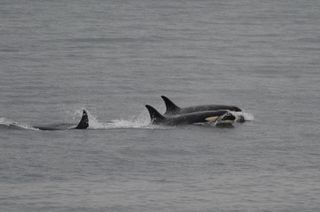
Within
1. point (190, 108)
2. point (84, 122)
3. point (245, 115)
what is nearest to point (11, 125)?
point (84, 122)

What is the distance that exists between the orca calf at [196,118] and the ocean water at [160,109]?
53 cm

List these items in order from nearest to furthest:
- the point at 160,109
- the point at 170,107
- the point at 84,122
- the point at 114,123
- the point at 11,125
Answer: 1. the point at 11,125
2. the point at 84,122
3. the point at 114,123
4. the point at 170,107
5. the point at 160,109

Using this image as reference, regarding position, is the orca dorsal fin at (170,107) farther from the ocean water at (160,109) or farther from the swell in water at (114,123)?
the ocean water at (160,109)

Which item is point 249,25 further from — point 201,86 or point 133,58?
point 201,86

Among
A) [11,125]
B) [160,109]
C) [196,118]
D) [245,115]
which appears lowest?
[11,125]

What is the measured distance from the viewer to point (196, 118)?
141 ft

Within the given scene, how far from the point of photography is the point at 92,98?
4934cm

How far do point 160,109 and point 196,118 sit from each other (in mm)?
4777

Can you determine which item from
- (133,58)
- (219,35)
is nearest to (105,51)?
(133,58)

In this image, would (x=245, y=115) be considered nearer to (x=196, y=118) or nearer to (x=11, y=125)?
(x=196, y=118)

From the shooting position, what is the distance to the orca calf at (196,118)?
43.0 m

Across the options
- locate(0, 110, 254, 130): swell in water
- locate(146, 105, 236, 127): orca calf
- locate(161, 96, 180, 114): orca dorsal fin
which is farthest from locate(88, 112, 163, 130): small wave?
locate(161, 96, 180, 114): orca dorsal fin

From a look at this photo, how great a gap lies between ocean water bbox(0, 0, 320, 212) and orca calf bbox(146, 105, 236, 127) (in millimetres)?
525

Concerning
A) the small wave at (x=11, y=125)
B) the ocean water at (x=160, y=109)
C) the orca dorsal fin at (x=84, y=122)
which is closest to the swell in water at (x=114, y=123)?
the small wave at (x=11, y=125)
